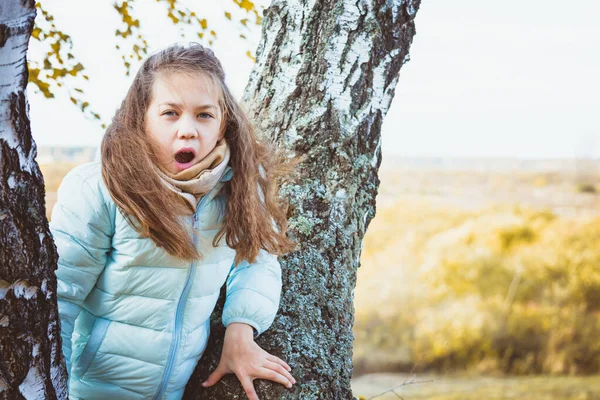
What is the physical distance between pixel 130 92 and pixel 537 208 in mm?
6454

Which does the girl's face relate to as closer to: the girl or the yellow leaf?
the girl

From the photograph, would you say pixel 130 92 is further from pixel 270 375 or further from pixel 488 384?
pixel 488 384

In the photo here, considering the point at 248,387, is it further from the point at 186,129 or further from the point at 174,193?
the point at 186,129

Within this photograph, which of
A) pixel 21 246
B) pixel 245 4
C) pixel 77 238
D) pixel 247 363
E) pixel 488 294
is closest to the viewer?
pixel 21 246

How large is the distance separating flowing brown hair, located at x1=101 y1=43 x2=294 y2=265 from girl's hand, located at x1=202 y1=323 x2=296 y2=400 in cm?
21

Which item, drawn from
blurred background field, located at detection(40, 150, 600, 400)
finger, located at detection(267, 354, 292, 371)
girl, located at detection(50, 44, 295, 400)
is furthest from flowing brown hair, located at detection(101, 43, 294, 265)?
blurred background field, located at detection(40, 150, 600, 400)

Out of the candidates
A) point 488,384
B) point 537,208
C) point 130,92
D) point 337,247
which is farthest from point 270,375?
point 537,208

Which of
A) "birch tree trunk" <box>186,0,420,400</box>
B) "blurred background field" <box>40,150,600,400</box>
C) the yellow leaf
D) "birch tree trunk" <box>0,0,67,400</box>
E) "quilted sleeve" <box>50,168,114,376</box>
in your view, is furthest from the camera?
"blurred background field" <box>40,150,600,400</box>

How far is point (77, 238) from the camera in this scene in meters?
1.46

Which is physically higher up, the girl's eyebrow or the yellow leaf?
the yellow leaf

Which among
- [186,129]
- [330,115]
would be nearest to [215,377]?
[186,129]

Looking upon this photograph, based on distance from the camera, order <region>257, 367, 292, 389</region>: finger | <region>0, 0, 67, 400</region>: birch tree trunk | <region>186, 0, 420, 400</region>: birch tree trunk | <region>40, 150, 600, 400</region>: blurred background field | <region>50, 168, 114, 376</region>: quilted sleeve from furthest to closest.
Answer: <region>40, 150, 600, 400</region>: blurred background field → <region>186, 0, 420, 400</region>: birch tree trunk → <region>257, 367, 292, 389</region>: finger → <region>50, 168, 114, 376</region>: quilted sleeve → <region>0, 0, 67, 400</region>: birch tree trunk

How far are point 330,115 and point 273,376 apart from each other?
2.84 feet

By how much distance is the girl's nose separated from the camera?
4.90 ft
